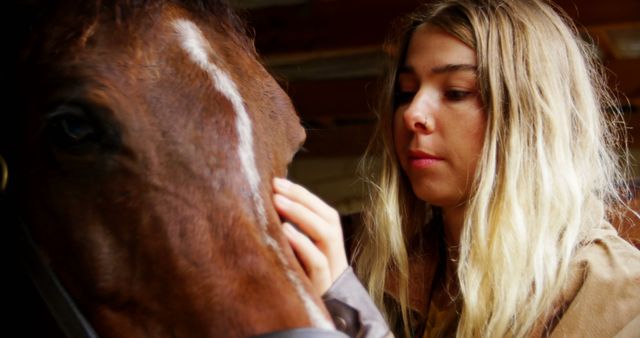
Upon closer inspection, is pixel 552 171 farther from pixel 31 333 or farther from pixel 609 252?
pixel 31 333

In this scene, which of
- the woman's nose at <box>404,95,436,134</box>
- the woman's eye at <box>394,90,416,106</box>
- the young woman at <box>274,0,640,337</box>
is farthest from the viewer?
the woman's eye at <box>394,90,416,106</box>

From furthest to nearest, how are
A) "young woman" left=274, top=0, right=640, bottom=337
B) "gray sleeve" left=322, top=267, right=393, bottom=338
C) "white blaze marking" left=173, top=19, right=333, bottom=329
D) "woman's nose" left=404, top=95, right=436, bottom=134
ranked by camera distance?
"woman's nose" left=404, top=95, right=436, bottom=134, "young woman" left=274, top=0, right=640, bottom=337, "gray sleeve" left=322, top=267, right=393, bottom=338, "white blaze marking" left=173, top=19, right=333, bottom=329

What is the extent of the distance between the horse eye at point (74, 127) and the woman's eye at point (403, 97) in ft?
2.88

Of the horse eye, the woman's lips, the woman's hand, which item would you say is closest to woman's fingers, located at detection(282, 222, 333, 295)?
the woman's hand

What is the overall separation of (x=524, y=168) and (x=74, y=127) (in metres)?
0.96

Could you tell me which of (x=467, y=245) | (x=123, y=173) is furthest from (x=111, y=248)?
(x=467, y=245)

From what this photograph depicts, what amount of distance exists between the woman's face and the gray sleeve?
43 centimetres

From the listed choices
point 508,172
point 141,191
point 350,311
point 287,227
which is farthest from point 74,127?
point 508,172

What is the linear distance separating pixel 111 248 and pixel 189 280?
5.6 inches

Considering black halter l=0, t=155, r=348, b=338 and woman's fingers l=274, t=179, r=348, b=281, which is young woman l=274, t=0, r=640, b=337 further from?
black halter l=0, t=155, r=348, b=338

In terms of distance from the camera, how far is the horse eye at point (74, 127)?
1.19m

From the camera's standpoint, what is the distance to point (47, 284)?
48.2 inches

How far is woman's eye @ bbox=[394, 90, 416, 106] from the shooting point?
187 cm

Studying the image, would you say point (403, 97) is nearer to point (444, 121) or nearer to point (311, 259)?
point (444, 121)
